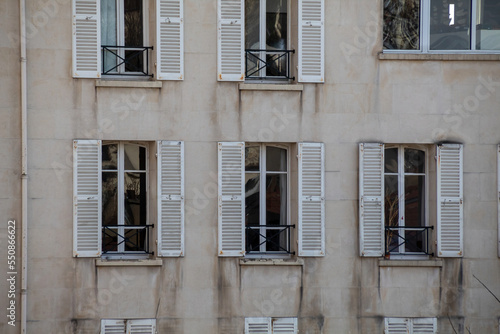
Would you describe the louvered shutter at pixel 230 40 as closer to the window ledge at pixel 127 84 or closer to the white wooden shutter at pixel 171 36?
the white wooden shutter at pixel 171 36

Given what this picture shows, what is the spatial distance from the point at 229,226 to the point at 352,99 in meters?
2.85

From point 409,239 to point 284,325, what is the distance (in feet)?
8.32

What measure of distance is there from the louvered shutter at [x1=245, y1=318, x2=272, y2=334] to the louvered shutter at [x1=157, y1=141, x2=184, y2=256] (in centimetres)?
152

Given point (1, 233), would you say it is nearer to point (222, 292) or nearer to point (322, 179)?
point (222, 292)

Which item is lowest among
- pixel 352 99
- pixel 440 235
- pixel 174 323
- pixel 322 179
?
pixel 174 323

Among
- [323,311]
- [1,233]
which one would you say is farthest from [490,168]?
[1,233]

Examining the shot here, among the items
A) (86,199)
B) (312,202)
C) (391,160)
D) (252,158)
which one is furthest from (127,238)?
(391,160)

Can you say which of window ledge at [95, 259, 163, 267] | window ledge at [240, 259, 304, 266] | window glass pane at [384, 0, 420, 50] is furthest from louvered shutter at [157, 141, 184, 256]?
window glass pane at [384, 0, 420, 50]

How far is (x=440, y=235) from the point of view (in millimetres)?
13023

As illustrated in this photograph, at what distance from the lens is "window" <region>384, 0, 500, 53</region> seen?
44.0 ft

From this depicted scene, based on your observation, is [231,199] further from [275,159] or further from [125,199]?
[125,199]

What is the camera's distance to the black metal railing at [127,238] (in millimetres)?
12891

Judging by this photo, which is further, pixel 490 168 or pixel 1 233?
pixel 490 168

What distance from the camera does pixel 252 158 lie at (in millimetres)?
13227
